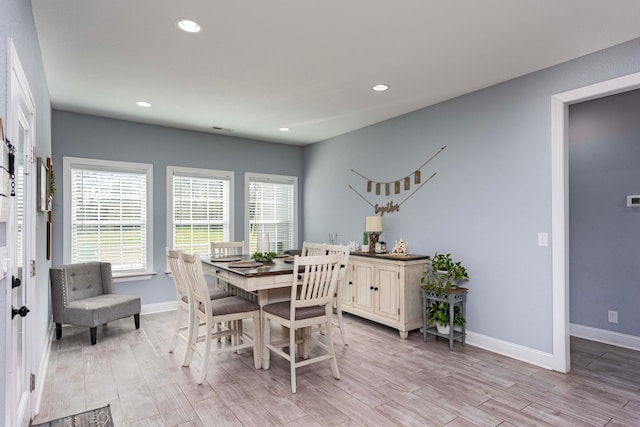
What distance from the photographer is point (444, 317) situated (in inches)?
149

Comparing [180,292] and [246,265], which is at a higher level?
[246,265]

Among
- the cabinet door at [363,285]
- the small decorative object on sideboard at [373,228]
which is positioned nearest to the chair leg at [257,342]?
the cabinet door at [363,285]

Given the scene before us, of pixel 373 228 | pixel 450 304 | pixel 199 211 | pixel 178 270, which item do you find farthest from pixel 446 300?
pixel 199 211

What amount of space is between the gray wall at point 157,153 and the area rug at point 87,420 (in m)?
2.68

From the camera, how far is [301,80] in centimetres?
355

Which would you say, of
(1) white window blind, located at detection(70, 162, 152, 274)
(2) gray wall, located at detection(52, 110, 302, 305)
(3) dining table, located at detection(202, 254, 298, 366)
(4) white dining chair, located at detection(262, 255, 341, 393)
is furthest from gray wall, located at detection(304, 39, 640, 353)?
(1) white window blind, located at detection(70, 162, 152, 274)

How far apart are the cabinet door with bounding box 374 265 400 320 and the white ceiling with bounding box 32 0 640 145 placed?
78.5 inches

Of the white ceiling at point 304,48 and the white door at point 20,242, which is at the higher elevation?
the white ceiling at point 304,48

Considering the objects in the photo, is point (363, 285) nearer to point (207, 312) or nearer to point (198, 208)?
point (207, 312)

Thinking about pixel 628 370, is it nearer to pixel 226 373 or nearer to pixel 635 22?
pixel 635 22

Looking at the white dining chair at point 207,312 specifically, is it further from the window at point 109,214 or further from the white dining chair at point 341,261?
the window at point 109,214

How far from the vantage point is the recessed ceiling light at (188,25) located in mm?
2479

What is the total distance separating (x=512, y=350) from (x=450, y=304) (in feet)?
2.23

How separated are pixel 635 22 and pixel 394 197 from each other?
9.30 feet
